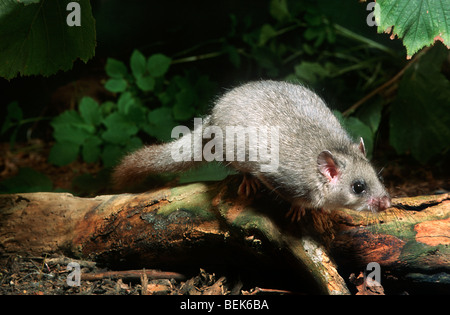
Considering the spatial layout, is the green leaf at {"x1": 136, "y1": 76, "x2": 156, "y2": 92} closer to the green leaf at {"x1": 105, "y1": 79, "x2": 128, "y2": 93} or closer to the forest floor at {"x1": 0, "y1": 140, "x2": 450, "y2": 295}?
the green leaf at {"x1": 105, "y1": 79, "x2": 128, "y2": 93}

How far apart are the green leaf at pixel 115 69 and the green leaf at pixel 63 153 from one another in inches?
33.9

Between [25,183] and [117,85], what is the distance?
140 centimetres

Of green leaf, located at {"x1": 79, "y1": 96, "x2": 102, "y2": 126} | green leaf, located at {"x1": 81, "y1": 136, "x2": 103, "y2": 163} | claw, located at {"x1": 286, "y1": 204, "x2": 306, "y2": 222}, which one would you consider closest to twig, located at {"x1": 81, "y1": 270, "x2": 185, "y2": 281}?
claw, located at {"x1": 286, "y1": 204, "x2": 306, "y2": 222}

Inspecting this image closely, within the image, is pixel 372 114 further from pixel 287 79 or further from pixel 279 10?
pixel 279 10

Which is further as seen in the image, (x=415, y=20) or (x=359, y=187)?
(x=359, y=187)

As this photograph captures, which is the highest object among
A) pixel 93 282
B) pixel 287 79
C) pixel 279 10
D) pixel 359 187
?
pixel 279 10

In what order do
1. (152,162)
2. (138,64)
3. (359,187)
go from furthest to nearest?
(138,64)
(152,162)
(359,187)

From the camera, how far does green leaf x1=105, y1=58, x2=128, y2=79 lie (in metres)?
4.70

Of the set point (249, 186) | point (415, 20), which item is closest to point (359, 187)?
point (249, 186)

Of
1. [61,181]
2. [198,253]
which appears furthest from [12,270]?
[61,181]

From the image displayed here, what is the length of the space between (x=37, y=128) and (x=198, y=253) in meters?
3.56

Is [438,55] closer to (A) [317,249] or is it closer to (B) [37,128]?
(A) [317,249]

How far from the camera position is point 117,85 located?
4.73 meters

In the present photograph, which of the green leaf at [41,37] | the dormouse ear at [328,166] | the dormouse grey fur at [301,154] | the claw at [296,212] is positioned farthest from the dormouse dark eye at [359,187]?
the green leaf at [41,37]
